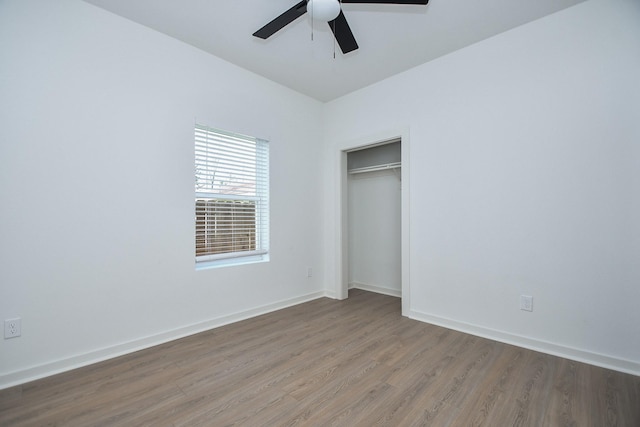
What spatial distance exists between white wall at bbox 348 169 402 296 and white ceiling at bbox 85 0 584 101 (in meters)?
1.54

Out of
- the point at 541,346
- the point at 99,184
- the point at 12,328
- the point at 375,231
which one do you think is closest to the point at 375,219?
the point at 375,231

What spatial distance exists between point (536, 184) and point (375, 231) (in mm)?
2156

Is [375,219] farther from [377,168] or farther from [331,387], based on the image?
[331,387]

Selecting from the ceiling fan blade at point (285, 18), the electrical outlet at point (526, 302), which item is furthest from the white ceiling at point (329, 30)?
the electrical outlet at point (526, 302)

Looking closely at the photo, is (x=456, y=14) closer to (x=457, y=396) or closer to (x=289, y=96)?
(x=289, y=96)

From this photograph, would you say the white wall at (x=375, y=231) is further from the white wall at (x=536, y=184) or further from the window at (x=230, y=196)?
the window at (x=230, y=196)

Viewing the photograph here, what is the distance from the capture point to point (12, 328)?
6.29ft

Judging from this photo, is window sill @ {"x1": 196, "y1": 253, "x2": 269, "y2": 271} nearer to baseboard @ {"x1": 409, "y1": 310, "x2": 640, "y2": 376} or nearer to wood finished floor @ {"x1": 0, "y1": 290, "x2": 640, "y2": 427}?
wood finished floor @ {"x1": 0, "y1": 290, "x2": 640, "y2": 427}

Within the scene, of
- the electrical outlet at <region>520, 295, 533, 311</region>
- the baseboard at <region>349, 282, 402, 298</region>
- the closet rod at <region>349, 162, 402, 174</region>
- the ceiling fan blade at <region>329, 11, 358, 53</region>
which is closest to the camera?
the ceiling fan blade at <region>329, 11, 358, 53</region>

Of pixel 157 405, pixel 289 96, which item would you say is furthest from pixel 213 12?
pixel 157 405

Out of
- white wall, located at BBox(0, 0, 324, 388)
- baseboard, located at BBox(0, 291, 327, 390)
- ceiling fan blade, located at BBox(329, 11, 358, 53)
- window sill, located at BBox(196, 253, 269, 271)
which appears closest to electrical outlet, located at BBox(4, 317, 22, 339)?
white wall, located at BBox(0, 0, 324, 388)

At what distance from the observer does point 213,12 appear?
7.68ft

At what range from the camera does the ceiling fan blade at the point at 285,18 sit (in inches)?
76.0

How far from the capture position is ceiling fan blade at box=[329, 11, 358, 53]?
2.04 meters
